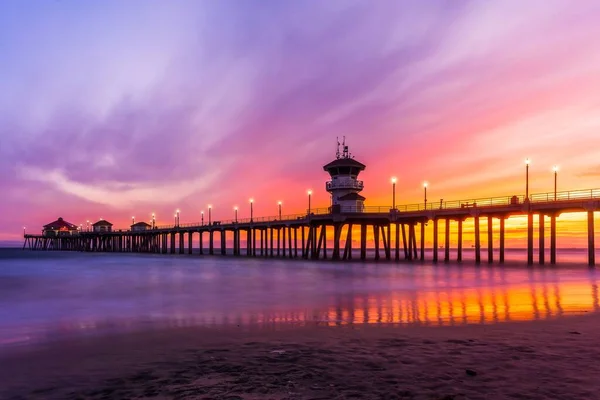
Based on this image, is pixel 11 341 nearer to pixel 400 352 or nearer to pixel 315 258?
pixel 400 352

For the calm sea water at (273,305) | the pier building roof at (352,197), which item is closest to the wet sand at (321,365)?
the calm sea water at (273,305)

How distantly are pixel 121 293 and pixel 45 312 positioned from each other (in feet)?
20.0

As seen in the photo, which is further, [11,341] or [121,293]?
[121,293]

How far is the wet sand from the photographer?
6.30 meters

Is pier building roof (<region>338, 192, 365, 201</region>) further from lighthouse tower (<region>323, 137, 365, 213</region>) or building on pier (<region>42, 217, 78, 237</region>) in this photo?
building on pier (<region>42, 217, 78, 237</region>)

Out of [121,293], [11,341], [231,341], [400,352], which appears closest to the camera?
[400,352]

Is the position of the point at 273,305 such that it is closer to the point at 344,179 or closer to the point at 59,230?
the point at 344,179

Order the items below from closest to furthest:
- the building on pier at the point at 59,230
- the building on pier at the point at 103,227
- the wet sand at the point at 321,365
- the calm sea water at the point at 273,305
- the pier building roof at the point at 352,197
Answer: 1. the wet sand at the point at 321,365
2. the calm sea water at the point at 273,305
3. the pier building roof at the point at 352,197
4. the building on pier at the point at 103,227
5. the building on pier at the point at 59,230

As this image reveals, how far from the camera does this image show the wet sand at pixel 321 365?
6297 millimetres

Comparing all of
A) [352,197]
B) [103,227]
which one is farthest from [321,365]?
[103,227]

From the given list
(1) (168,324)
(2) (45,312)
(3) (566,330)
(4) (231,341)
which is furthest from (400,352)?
(2) (45,312)

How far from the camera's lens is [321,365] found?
301 inches

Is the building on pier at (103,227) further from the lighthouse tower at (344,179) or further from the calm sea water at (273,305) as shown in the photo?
the calm sea water at (273,305)

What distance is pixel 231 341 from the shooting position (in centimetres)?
1001
